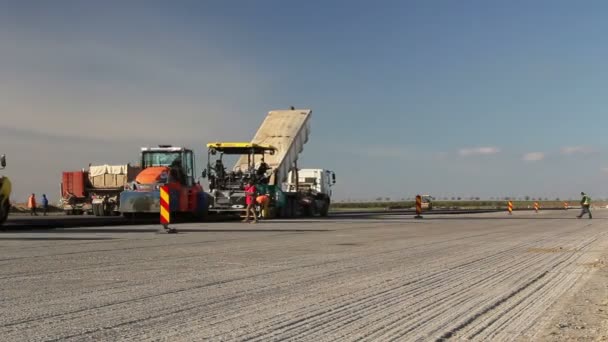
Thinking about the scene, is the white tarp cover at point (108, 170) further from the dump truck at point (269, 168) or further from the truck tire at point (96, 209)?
the dump truck at point (269, 168)

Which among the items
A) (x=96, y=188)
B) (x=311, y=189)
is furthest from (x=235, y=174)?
(x=96, y=188)

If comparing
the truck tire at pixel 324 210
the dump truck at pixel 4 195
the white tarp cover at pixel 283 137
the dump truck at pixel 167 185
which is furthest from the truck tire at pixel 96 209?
the dump truck at pixel 4 195

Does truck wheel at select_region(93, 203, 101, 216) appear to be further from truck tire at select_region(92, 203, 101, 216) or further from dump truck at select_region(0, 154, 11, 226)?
dump truck at select_region(0, 154, 11, 226)

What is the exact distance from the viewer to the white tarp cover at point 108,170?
3488 cm

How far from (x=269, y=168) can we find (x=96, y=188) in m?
12.2

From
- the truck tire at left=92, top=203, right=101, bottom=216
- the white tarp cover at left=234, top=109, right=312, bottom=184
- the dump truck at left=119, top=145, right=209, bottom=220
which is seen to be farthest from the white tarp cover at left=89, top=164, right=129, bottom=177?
the white tarp cover at left=234, top=109, right=312, bottom=184

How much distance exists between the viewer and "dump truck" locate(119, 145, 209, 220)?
2402 cm

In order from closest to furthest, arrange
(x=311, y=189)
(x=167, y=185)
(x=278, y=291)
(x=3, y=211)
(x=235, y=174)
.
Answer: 1. (x=278, y=291)
2. (x=3, y=211)
3. (x=167, y=185)
4. (x=235, y=174)
5. (x=311, y=189)

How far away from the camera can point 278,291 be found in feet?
23.1

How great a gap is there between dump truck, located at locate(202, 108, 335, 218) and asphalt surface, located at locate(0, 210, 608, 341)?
592 inches

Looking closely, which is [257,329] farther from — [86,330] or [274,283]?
[274,283]

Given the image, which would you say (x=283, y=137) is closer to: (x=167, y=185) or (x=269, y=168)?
(x=269, y=168)

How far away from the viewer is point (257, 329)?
16.9 feet

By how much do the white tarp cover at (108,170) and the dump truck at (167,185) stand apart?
25.3 ft
